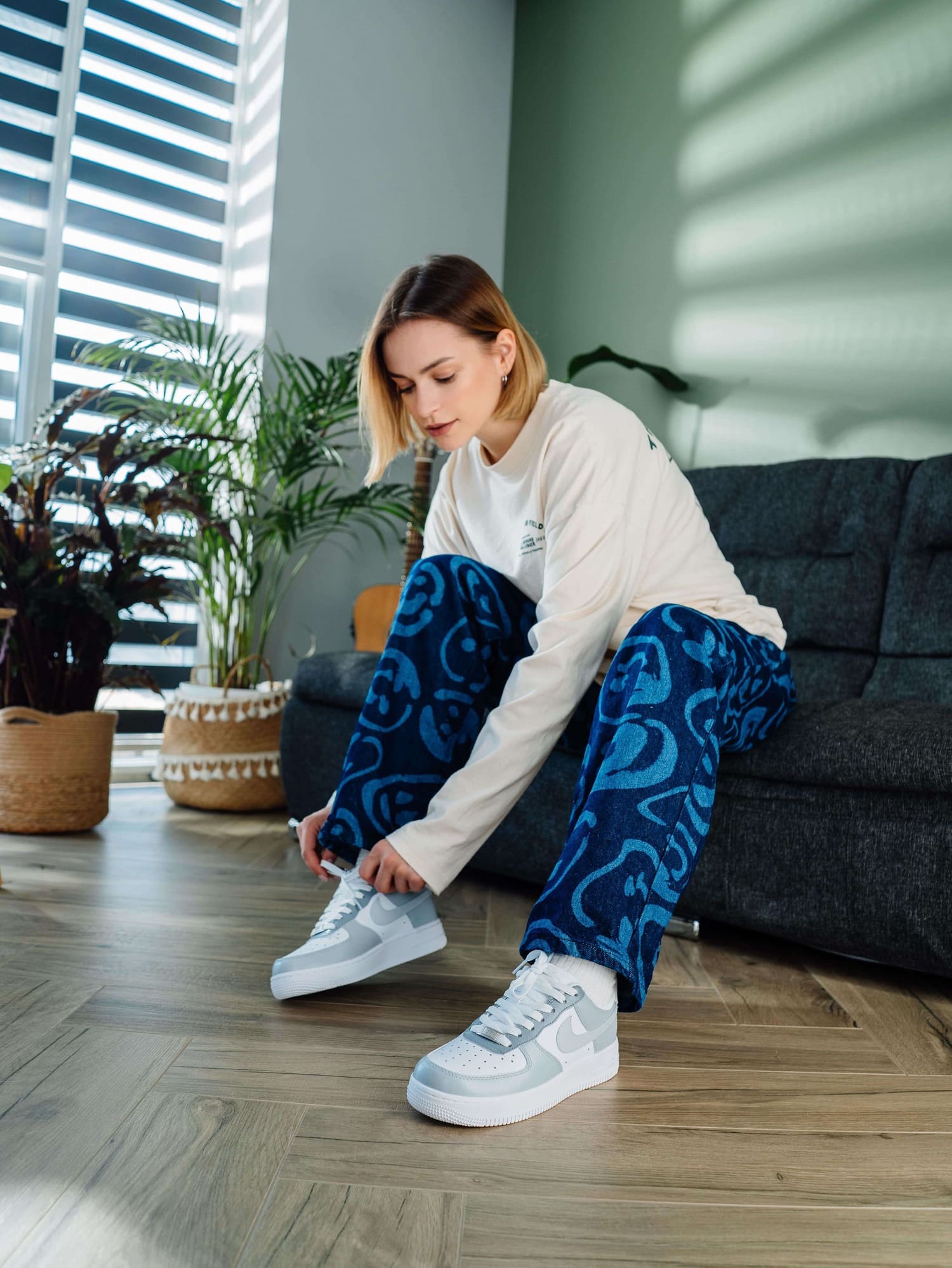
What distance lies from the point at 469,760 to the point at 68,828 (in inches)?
51.8

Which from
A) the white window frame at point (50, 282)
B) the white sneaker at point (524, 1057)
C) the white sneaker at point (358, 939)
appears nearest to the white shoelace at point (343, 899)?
the white sneaker at point (358, 939)

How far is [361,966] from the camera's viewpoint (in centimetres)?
113

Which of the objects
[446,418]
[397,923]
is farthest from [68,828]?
[446,418]

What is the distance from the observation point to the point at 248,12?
3264 mm

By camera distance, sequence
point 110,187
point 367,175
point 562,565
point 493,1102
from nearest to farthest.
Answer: point 493,1102, point 562,565, point 110,187, point 367,175

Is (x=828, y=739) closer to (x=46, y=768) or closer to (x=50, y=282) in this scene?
(x=46, y=768)

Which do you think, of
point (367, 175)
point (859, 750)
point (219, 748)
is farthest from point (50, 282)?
point (859, 750)

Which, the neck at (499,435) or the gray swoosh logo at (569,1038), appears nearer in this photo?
the gray swoosh logo at (569,1038)

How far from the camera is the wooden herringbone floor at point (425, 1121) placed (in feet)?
2.22

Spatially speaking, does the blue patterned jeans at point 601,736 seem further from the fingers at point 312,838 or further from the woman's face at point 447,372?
the woman's face at point 447,372

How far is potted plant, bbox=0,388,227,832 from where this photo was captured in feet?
6.59

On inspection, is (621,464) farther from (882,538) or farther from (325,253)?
(325,253)

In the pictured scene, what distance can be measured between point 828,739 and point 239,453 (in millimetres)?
1795

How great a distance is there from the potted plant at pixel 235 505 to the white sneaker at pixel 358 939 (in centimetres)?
123
